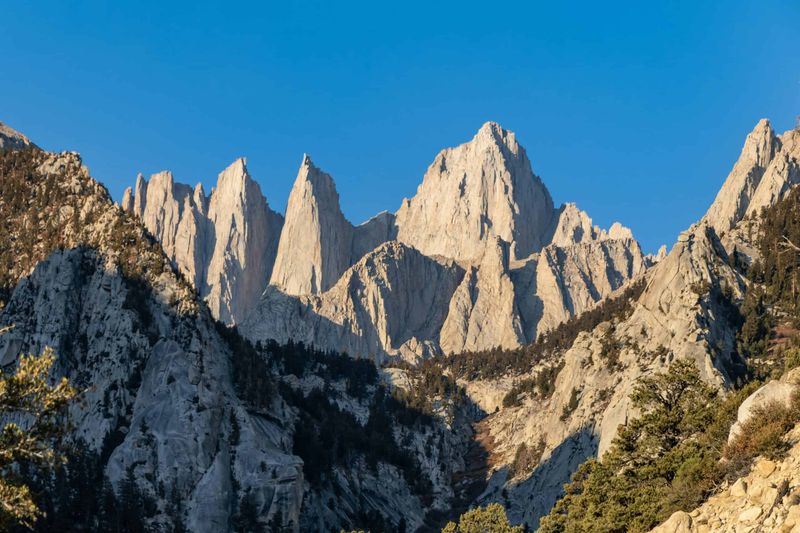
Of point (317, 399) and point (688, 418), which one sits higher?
point (317, 399)

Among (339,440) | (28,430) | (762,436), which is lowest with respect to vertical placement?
(762,436)

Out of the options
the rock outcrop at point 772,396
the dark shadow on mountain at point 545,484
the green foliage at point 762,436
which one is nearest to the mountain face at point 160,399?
the dark shadow on mountain at point 545,484

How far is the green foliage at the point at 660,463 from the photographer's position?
4841cm

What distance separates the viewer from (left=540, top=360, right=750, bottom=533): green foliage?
4841cm

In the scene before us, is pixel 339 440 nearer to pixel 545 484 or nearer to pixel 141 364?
pixel 545 484

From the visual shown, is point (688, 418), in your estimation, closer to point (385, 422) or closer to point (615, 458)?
point (615, 458)

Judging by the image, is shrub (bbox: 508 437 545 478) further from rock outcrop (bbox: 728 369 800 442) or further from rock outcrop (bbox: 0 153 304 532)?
rock outcrop (bbox: 728 369 800 442)

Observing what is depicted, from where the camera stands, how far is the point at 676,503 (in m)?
47.1

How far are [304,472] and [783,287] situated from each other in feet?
275

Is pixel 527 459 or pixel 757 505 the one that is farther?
pixel 527 459

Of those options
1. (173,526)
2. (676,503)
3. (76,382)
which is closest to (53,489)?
(173,526)

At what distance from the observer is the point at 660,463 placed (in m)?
56.9

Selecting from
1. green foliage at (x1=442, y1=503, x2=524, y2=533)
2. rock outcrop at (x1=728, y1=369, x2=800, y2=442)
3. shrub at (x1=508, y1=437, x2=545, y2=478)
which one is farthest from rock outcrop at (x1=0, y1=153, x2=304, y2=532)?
rock outcrop at (x1=728, y1=369, x2=800, y2=442)

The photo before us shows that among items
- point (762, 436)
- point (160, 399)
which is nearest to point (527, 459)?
point (160, 399)
